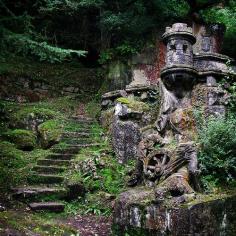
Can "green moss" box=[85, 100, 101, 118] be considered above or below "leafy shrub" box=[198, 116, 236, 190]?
above

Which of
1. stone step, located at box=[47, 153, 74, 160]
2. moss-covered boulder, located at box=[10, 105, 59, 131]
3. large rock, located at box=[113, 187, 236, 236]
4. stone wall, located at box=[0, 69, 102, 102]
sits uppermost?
stone wall, located at box=[0, 69, 102, 102]

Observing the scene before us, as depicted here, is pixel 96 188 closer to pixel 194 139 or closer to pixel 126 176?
pixel 126 176

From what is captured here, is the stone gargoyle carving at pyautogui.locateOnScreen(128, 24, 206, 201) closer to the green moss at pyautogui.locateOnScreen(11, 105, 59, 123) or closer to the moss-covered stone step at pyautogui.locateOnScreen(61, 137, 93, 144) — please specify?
the moss-covered stone step at pyautogui.locateOnScreen(61, 137, 93, 144)

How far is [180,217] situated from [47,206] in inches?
127

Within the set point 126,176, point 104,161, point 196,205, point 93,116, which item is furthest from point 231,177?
point 93,116

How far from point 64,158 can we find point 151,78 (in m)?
7.40

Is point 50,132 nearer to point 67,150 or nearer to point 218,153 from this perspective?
point 67,150

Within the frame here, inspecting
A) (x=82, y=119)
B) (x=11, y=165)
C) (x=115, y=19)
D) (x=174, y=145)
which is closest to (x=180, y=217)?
(x=174, y=145)

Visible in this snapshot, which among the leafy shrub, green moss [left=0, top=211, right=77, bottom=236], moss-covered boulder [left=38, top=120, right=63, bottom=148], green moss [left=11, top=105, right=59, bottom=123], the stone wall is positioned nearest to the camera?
green moss [left=0, top=211, right=77, bottom=236]

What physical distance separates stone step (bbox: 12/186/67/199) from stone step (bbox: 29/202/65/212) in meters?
0.30

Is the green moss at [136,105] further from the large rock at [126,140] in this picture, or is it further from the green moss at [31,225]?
the green moss at [31,225]

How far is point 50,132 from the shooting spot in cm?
1252

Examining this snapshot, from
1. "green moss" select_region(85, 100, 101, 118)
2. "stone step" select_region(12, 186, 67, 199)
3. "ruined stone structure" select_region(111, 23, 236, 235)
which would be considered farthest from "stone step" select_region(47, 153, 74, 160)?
"green moss" select_region(85, 100, 101, 118)

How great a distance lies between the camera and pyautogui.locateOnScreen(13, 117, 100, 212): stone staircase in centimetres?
914
